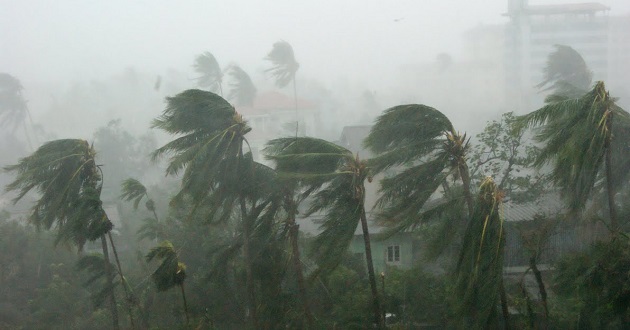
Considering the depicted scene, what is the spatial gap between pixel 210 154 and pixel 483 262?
141 inches

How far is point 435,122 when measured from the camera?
5.76 metres

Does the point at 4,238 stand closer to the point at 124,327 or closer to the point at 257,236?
the point at 124,327

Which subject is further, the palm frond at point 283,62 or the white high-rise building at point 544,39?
the white high-rise building at point 544,39

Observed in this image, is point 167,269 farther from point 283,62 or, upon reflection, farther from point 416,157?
point 283,62

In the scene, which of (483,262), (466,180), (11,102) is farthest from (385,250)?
(11,102)

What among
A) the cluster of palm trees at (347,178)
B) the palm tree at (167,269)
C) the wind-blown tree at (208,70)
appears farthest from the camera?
the wind-blown tree at (208,70)

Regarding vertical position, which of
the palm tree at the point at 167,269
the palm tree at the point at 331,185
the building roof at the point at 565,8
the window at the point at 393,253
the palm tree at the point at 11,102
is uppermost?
the building roof at the point at 565,8

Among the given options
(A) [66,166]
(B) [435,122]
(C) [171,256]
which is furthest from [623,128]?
(A) [66,166]

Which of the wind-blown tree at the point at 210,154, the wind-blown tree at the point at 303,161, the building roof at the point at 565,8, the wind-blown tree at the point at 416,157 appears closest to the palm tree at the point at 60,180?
the wind-blown tree at the point at 210,154

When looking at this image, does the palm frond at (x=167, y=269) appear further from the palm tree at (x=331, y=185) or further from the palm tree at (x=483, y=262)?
the palm tree at (x=483, y=262)

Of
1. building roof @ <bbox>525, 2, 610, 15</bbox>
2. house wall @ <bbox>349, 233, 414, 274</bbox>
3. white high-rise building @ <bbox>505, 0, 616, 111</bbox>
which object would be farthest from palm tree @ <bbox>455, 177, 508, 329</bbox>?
building roof @ <bbox>525, 2, 610, 15</bbox>

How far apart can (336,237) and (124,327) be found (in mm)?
8204

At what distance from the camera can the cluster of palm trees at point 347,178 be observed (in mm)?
5207

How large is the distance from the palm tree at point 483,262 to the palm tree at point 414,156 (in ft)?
2.17
